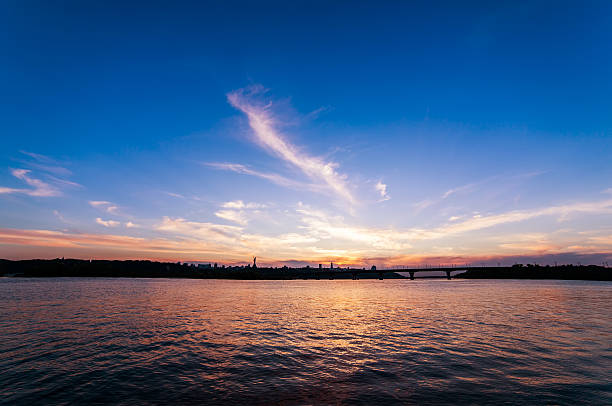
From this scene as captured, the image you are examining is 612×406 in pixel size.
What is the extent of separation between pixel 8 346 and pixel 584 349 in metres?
41.2

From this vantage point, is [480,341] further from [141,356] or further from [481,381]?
[141,356]

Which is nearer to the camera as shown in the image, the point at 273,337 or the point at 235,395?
the point at 235,395

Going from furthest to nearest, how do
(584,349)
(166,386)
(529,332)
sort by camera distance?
(529,332), (584,349), (166,386)

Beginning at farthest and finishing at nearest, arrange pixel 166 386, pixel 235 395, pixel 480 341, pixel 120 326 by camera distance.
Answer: pixel 120 326, pixel 480 341, pixel 166 386, pixel 235 395

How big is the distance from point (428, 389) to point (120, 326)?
29627 mm

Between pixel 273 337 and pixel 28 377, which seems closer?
pixel 28 377

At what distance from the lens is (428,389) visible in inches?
554

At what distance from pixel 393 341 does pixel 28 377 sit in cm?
2302

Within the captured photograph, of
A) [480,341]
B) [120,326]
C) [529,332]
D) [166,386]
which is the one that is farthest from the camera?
[120,326]

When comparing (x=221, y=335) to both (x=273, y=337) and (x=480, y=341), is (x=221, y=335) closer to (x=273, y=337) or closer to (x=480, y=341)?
(x=273, y=337)

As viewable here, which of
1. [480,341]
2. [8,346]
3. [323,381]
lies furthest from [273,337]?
[8,346]

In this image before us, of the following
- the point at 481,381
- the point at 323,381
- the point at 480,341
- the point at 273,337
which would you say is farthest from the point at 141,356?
the point at 480,341

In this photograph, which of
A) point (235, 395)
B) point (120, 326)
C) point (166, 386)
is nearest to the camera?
point (235, 395)

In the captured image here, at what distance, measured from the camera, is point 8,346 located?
2206cm
